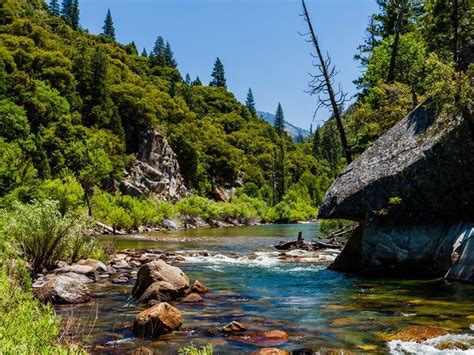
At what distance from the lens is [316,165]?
147375mm

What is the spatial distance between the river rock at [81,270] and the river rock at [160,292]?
15.1 feet

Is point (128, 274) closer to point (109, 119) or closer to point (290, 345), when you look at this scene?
point (290, 345)

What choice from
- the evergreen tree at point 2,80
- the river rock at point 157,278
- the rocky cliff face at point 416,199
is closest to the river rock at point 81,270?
the river rock at point 157,278

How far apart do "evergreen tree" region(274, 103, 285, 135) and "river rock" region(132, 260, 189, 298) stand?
152952mm

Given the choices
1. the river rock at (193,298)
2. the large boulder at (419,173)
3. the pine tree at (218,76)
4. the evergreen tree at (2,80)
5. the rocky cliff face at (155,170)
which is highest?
the pine tree at (218,76)

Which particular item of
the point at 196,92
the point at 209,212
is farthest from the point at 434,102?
the point at 196,92

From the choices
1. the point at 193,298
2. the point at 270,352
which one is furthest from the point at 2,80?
the point at 270,352

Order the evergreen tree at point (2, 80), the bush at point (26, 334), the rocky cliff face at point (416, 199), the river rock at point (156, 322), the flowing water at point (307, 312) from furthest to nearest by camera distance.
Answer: the evergreen tree at point (2, 80) < the rocky cliff face at point (416, 199) < the river rock at point (156, 322) < the flowing water at point (307, 312) < the bush at point (26, 334)

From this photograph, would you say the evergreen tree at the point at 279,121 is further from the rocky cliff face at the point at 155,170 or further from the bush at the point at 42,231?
the bush at the point at 42,231

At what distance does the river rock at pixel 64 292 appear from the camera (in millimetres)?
12992

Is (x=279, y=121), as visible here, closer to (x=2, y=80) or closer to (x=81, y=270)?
(x=2, y=80)

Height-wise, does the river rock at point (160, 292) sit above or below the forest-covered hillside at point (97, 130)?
below

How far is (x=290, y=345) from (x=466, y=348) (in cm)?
331

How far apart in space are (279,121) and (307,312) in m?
167
